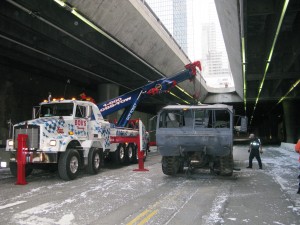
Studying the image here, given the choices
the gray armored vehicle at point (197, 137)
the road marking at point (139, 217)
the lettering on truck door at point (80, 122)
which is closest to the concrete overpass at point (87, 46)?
the lettering on truck door at point (80, 122)

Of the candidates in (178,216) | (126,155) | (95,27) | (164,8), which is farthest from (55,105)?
(164,8)

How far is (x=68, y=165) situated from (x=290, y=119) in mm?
38439

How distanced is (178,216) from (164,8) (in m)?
45.5

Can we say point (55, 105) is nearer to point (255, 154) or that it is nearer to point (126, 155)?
point (126, 155)

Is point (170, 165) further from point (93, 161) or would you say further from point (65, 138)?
point (65, 138)

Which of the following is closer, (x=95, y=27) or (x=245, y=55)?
(x=95, y=27)

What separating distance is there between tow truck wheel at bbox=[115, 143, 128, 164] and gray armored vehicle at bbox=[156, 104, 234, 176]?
14.4 feet

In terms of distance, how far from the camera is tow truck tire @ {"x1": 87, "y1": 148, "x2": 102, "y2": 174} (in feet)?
41.5

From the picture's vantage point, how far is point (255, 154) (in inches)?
571

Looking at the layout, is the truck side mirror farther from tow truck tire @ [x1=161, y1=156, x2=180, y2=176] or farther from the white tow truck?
tow truck tire @ [x1=161, y1=156, x2=180, y2=176]

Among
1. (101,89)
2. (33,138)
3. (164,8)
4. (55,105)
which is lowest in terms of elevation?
(33,138)

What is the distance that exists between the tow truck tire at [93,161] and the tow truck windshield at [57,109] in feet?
5.79

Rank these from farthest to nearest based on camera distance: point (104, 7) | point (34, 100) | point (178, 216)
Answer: point (34, 100)
point (104, 7)
point (178, 216)

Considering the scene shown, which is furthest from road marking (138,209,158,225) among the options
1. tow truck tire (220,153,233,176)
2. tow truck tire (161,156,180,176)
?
tow truck tire (220,153,233,176)
